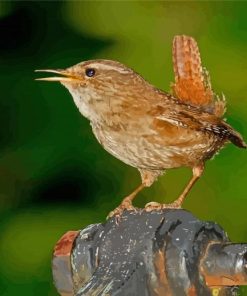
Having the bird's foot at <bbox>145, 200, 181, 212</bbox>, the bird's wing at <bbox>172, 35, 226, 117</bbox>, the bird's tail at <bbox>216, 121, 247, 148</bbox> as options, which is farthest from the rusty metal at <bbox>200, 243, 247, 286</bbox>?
the bird's wing at <bbox>172, 35, 226, 117</bbox>

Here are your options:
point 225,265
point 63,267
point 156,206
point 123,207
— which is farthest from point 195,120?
point 225,265

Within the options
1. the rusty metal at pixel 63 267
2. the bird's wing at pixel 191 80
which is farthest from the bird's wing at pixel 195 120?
the rusty metal at pixel 63 267

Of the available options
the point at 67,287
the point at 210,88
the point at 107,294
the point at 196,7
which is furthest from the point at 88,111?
the point at 107,294

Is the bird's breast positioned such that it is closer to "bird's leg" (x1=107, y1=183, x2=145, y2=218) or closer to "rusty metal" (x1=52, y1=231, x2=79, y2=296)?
"bird's leg" (x1=107, y1=183, x2=145, y2=218)

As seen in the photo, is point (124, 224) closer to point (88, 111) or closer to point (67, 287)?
point (67, 287)

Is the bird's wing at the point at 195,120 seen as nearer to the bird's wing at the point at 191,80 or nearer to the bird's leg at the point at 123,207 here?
the bird's wing at the point at 191,80
